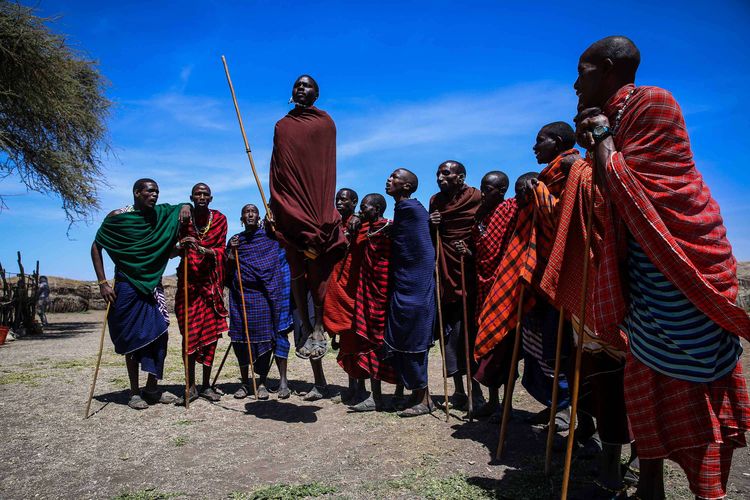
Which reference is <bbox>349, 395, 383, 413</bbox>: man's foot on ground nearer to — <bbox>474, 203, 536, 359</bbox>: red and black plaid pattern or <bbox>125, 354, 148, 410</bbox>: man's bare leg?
<bbox>474, 203, 536, 359</bbox>: red and black plaid pattern

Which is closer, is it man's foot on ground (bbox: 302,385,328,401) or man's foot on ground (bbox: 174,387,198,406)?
man's foot on ground (bbox: 174,387,198,406)

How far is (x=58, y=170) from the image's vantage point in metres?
16.3

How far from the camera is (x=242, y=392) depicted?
7082 mm

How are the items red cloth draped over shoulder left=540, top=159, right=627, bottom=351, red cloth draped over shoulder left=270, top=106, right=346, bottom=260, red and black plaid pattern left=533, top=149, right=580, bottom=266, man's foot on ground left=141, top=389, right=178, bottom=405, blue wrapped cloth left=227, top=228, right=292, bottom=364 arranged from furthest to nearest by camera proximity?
blue wrapped cloth left=227, top=228, right=292, bottom=364 < man's foot on ground left=141, top=389, right=178, bottom=405 < red cloth draped over shoulder left=270, top=106, right=346, bottom=260 < red and black plaid pattern left=533, top=149, right=580, bottom=266 < red cloth draped over shoulder left=540, top=159, right=627, bottom=351

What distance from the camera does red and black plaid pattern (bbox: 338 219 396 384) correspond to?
6152mm

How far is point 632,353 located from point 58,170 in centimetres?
1761

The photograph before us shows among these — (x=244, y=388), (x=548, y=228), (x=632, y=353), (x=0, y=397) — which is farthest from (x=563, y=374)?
(x=0, y=397)

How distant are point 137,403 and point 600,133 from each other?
5.88 m

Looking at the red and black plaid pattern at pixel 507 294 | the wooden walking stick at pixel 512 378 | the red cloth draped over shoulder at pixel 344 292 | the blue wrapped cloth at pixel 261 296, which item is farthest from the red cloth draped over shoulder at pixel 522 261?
the blue wrapped cloth at pixel 261 296

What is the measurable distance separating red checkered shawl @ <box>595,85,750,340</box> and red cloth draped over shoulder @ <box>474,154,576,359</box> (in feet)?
4.24

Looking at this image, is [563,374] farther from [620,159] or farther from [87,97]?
[87,97]

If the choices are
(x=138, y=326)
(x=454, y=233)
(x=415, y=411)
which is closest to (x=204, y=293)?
(x=138, y=326)

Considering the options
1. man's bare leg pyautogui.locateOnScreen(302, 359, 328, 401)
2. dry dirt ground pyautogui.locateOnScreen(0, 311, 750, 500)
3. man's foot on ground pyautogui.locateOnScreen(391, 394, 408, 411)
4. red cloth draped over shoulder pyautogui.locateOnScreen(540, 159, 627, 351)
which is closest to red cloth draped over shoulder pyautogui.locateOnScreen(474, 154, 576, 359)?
red cloth draped over shoulder pyautogui.locateOnScreen(540, 159, 627, 351)

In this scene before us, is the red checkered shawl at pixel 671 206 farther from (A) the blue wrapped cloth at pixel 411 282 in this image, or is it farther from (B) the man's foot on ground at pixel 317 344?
(A) the blue wrapped cloth at pixel 411 282
